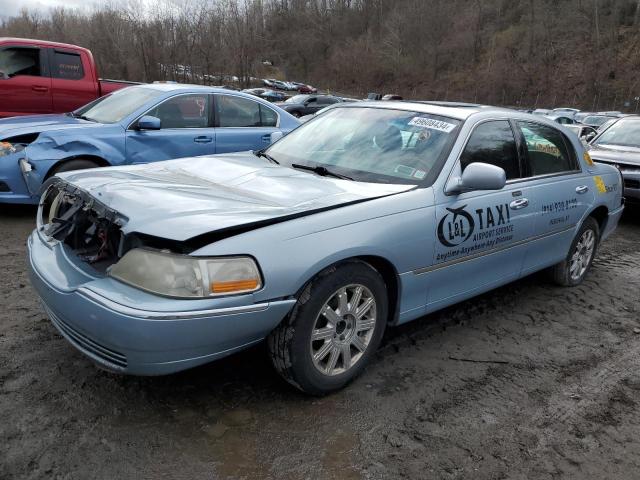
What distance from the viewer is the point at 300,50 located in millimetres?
84375

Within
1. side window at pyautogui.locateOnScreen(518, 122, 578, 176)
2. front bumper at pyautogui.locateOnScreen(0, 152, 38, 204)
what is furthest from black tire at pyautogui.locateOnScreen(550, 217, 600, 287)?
front bumper at pyautogui.locateOnScreen(0, 152, 38, 204)

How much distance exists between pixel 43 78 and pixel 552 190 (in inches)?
305

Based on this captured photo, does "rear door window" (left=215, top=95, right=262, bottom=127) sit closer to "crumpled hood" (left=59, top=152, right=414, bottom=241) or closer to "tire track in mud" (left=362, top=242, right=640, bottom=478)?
"crumpled hood" (left=59, top=152, right=414, bottom=241)

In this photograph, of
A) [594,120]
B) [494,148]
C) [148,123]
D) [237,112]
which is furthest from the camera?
[594,120]

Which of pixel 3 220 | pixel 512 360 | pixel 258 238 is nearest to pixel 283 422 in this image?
pixel 258 238

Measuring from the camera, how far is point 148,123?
5938mm

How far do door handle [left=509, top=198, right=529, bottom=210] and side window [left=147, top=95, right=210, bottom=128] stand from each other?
4.10 metres

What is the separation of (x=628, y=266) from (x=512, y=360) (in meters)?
3.14

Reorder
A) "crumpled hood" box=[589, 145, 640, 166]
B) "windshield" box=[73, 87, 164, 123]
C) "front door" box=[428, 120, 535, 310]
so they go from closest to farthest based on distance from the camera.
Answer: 1. "front door" box=[428, 120, 535, 310]
2. "windshield" box=[73, 87, 164, 123]
3. "crumpled hood" box=[589, 145, 640, 166]

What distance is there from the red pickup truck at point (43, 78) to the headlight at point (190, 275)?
7.09m

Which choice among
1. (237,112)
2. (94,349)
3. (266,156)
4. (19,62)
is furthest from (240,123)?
(94,349)

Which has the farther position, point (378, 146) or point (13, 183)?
point (13, 183)

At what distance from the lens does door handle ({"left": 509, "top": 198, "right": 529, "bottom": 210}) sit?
378 centimetres

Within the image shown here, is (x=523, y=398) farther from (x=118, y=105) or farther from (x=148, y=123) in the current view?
(x=118, y=105)
